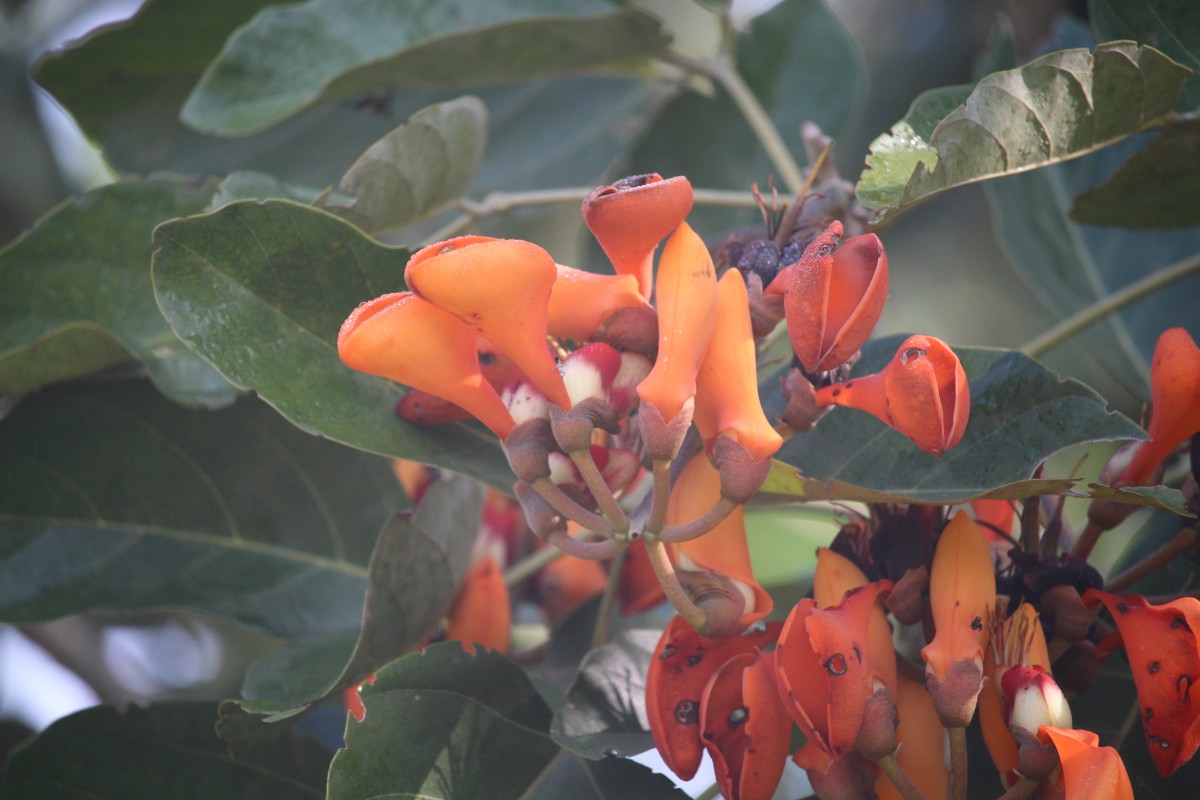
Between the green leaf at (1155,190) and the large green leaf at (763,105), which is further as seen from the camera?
the large green leaf at (763,105)

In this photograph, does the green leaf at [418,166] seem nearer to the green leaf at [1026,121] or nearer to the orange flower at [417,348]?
the orange flower at [417,348]

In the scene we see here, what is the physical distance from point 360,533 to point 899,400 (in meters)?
1.00

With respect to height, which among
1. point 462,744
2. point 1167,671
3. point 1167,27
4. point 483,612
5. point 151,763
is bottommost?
point 151,763

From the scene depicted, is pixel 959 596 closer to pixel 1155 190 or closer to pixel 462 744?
pixel 462 744

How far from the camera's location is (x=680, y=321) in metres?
0.94

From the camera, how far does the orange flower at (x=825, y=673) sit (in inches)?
37.8

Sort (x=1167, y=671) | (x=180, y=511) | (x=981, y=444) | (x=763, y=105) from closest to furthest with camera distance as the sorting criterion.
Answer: (x=1167, y=671) < (x=981, y=444) < (x=180, y=511) < (x=763, y=105)

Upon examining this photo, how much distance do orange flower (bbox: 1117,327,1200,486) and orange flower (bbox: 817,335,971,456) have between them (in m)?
0.27

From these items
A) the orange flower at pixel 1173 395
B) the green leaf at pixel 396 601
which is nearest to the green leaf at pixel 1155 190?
the orange flower at pixel 1173 395

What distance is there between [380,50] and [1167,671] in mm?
1338

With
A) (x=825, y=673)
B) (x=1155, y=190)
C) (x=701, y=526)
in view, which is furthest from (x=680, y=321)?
(x=1155, y=190)

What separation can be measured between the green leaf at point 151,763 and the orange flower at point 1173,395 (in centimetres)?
104

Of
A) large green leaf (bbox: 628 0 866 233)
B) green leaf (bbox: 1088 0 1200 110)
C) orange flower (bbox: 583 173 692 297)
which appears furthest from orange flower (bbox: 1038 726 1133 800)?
large green leaf (bbox: 628 0 866 233)

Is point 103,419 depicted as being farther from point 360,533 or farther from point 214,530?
point 360,533
